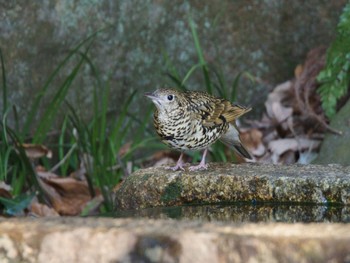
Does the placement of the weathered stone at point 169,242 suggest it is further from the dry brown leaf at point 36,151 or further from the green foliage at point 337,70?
the green foliage at point 337,70

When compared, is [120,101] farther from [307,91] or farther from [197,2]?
[307,91]

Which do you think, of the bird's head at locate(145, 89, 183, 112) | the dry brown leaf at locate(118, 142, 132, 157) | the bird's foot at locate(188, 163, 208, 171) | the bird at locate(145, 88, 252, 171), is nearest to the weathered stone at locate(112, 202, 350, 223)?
the bird's foot at locate(188, 163, 208, 171)

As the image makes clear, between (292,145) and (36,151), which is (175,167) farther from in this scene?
(292,145)

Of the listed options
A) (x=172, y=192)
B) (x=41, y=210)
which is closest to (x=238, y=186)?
(x=172, y=192)

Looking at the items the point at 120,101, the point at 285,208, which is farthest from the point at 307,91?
the point at 285,208

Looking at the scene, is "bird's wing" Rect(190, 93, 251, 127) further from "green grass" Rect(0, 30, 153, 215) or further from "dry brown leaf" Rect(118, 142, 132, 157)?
"dry brown leaf" Rect(118, 142, 132, 157)

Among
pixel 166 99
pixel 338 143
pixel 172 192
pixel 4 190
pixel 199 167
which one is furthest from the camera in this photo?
pixel 338 143
